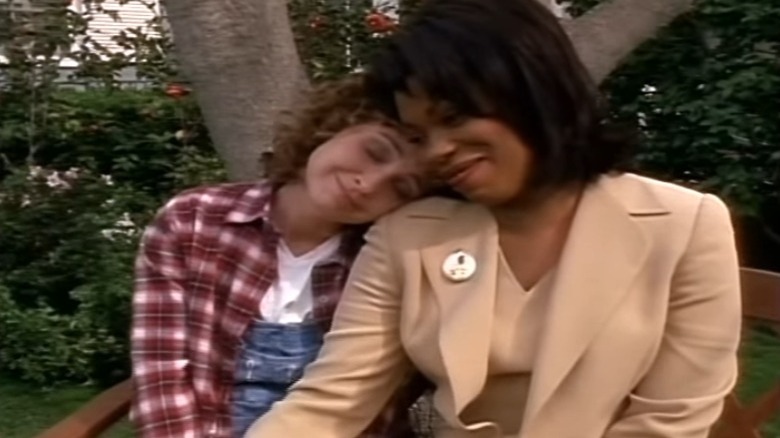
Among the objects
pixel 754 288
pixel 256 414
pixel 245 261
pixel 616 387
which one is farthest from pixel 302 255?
pixel 754 288

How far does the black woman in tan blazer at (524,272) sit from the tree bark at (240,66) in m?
0.83

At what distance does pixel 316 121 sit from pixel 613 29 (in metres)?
1.22

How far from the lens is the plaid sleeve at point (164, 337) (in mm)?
2975

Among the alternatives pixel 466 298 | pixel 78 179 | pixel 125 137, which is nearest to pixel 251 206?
pixel 466 298

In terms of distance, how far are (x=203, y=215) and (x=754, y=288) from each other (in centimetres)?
110

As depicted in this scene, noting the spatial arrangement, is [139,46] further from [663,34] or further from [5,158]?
[663,34]

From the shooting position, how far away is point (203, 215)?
300 cm

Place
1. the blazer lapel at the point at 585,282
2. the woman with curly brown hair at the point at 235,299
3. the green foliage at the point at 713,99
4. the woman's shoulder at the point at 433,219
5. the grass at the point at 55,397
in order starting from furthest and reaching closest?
1. the green foliage at the point at 713,99
2. the grass at the point at 55,397
3. the woman with curly brown hair at the point at 235,299
4. the woman's shoulder at the point at 433,219
5. the blazer lapel at the point at 585,282

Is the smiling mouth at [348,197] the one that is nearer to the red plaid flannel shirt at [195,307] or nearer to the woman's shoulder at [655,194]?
the red plaid flannel shirt at [195,307]

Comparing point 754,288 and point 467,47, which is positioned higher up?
point 467,47

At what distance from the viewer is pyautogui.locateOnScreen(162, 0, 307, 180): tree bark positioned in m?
3.44

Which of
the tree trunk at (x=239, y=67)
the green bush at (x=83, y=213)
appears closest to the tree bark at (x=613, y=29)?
the tree trunk at (x=239, y=67)

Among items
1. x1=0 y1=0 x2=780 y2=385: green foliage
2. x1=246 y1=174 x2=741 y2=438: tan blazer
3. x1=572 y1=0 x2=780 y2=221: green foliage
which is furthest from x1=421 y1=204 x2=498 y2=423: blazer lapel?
x1=572 y1=0 x2=780 y2=221: green foliage

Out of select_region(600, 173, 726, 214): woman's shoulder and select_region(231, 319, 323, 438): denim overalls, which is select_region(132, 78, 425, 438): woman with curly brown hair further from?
select_region(600, 173, 726, 214): woman's shoulder
